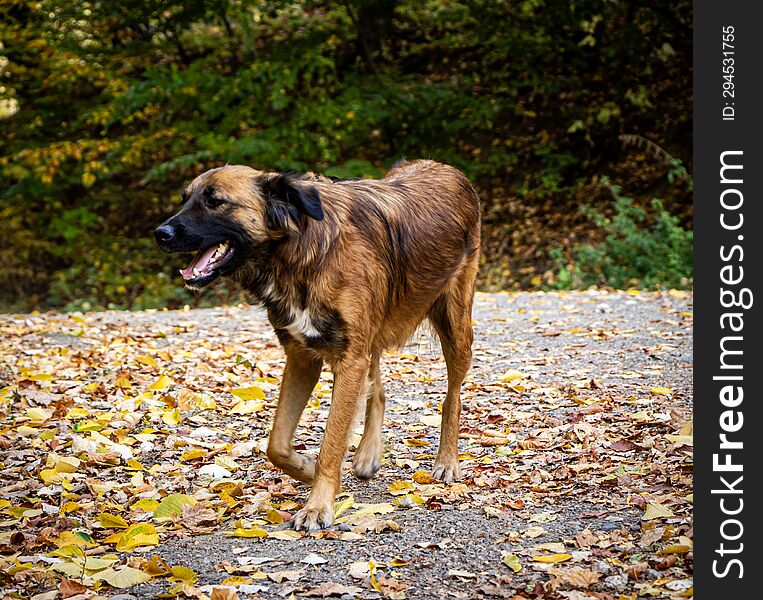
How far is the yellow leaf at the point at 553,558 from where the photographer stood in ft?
12.5

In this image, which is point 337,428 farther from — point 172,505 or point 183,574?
point 183,574

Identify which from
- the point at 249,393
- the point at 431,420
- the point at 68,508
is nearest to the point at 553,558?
the point at 68,508

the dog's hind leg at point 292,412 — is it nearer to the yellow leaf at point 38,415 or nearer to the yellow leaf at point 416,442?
the yellow leaf at point 416,442

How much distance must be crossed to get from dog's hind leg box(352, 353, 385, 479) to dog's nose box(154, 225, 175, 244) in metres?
1.53

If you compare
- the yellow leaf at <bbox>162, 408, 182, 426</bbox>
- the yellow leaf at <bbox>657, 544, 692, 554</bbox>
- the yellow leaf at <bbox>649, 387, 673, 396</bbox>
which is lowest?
the yellow leaf at <bbox>657, 544, 692, 554</bbox>

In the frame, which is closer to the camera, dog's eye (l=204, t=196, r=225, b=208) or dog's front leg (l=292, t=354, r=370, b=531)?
dog's eye (l=204, t=196, r=225, b=208)

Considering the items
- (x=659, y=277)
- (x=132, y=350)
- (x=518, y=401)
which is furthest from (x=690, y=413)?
(x=659, y=277)

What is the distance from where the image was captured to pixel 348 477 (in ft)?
17.7

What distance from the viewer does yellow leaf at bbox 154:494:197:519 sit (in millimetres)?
4658

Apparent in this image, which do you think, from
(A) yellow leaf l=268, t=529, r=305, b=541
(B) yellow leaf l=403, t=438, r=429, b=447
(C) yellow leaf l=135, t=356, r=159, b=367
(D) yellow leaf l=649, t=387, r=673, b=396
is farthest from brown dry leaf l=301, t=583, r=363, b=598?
(C) yellow leaf l=135, t=356, r=159, b=367

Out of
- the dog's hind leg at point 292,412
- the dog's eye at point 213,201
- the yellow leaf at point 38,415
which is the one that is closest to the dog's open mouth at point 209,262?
the dog's eye at point 213,201

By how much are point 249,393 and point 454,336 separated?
2.27m

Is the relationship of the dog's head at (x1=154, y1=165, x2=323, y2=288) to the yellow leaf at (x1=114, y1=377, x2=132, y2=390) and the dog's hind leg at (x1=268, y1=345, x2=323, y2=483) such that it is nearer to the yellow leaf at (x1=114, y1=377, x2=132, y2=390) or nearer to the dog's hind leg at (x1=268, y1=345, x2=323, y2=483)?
the dog's hind leg at (x1=268, y1=345, x2=323, y2=483)
